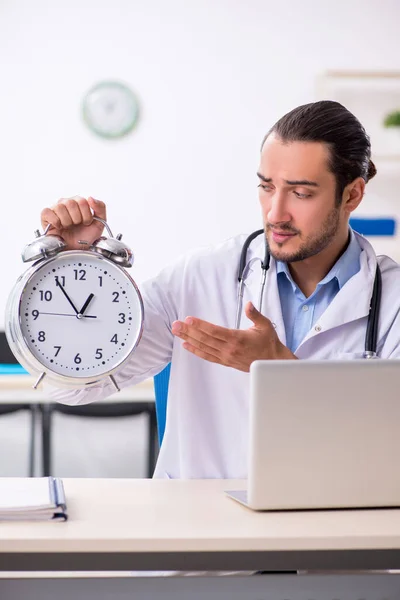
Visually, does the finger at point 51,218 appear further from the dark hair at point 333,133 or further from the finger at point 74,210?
the dark hair at point 333,133

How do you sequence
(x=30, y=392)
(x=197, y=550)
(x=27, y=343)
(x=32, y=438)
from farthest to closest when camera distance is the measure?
(x=32, y=438) → (x=30, y=392) → (x=27, y=343) → (x=197, y=550)

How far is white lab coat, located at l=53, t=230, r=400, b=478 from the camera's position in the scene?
6.40ft

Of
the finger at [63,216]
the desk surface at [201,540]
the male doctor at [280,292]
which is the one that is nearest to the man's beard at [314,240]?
the male doctor at [280,292]

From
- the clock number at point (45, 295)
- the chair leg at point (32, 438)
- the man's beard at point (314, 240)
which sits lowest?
the chair leg at point (32, 438)

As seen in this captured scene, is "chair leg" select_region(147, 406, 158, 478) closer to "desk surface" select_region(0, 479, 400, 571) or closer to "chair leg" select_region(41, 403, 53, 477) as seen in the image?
"chair leg" select_region(41, 403, 53, 477)

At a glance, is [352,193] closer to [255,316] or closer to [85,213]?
[255,316]

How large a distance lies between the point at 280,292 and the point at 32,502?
0.93m

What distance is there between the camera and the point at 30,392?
4141 mm

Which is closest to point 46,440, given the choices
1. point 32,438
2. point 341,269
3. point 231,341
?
point 32,438

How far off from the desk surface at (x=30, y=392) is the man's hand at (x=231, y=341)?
7.66 feet

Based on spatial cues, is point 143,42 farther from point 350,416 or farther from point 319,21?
point 350,416

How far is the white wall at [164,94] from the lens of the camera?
513cm

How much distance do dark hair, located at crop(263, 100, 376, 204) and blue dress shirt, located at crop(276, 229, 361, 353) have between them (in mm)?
164

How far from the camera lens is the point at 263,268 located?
2.04m
